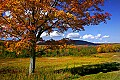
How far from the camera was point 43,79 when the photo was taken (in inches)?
933

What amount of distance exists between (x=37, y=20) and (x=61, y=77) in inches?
249

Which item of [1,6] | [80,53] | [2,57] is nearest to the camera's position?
[1,6]

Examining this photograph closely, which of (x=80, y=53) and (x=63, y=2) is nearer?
(x=63, y=2)

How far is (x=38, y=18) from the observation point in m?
27.6

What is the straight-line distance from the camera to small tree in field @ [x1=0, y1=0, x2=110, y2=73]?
84.7ft

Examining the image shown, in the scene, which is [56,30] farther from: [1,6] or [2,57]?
[2,57]

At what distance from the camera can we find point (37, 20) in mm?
27750

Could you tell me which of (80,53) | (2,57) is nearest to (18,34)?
(2,57)

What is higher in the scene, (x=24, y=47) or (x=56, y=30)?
(x=56, y=30)

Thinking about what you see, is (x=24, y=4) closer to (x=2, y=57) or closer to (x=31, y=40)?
(x=31, y=40)

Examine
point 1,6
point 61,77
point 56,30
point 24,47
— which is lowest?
point 61,77

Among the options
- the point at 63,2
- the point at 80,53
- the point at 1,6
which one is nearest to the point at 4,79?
the point at 1,6

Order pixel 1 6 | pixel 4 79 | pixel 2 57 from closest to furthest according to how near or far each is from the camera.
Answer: pixel 4 79 < pixel 1 6 < pixel 2 57

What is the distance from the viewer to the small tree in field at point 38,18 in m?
25.8
